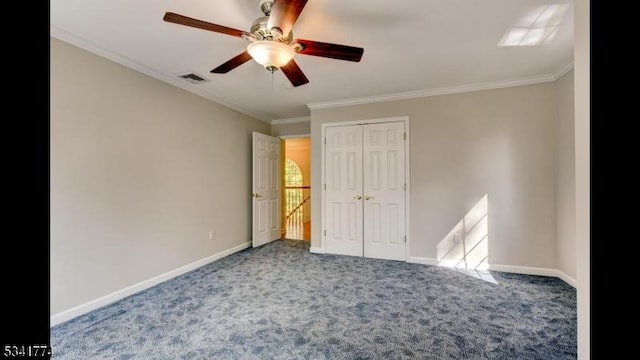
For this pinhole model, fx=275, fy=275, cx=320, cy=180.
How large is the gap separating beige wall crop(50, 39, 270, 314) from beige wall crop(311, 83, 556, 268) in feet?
8.93

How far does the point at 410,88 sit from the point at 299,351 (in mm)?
3228

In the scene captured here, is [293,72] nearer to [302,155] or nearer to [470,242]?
[470,242]

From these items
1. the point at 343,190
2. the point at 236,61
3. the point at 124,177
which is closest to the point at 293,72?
the point at 236,61

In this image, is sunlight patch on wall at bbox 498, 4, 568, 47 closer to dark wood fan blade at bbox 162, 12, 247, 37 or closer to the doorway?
dark wood fan blade at bbox 162, 12, 247, 37

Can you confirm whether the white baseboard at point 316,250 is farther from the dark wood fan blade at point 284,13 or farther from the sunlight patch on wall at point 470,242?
the dark wood fan blade at point 284,13

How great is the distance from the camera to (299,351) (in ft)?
6.16

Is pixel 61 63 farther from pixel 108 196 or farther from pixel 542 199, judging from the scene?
pixel 542 199

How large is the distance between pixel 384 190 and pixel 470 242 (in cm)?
127

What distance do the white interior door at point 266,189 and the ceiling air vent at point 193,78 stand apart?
55.5 inches

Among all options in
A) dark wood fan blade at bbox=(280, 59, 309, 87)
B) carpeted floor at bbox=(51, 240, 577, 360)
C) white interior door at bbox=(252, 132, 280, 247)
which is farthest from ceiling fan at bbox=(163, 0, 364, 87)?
white interior door at bbox=(252, 132, 280, 247)

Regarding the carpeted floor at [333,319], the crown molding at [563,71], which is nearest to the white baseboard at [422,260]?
the carpeted floor at [333,319]

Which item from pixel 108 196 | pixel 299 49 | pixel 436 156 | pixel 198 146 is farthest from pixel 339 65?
pixel 108 196

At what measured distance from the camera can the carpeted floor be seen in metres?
1.89
